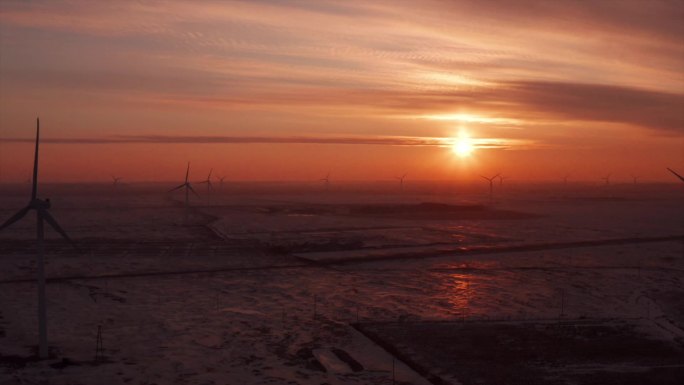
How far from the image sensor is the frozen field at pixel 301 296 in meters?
27.0

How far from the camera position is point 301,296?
41.9 m

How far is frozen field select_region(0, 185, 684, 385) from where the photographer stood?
2702cm

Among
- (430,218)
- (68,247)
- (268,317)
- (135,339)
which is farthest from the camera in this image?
(430,218)

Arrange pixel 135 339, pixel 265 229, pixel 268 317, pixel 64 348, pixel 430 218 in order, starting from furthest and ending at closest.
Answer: pixel 430 218 < pixel 265 229 < pixel 268 317 < pixel 135 339 < pixel 64 348

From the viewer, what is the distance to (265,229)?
90500 millimetres

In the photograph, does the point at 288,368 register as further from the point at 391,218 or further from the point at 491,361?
the point at 391,218

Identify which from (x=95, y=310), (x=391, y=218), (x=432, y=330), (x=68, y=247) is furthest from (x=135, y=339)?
(x=391, y=218)

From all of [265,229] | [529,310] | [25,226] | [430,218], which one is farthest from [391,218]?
[529,310]

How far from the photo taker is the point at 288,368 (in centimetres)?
2684

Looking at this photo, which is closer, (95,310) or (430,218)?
(95,310)

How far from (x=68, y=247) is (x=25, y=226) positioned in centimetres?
2922

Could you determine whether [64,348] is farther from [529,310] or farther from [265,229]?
[265,229]

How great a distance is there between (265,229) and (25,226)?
33432mm

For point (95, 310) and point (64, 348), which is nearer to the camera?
point (64, 348)
